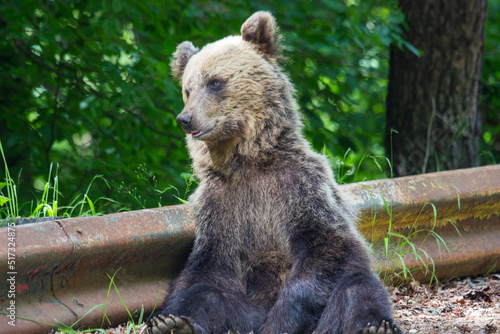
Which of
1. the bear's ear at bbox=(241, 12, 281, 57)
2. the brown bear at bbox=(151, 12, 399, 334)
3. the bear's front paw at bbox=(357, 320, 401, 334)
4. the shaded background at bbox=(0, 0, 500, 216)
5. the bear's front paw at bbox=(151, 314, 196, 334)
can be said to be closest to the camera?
the bear's front paw at bbox=(357, 320, 401, 334)

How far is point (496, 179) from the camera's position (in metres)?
4.23

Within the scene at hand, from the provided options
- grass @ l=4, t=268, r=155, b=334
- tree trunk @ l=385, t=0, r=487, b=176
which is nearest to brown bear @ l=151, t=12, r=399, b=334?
grass @ l=4, t=268, r=155, b=334

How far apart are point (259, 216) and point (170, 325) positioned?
0.89m

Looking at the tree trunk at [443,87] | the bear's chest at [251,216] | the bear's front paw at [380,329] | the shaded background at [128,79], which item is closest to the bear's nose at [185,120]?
the bear's chest at [251,216]

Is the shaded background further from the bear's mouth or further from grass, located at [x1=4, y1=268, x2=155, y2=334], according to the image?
grass, located at [x1=4, y1=268, x2=155, y2=334]

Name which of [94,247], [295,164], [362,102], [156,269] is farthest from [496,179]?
[362,102]

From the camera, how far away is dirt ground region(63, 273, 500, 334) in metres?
3.08

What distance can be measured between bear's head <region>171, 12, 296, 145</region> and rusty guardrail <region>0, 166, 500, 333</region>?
59cm

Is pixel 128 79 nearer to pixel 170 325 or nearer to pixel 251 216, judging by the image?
pixel 251 216

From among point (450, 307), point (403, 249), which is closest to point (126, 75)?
point (403, 249)

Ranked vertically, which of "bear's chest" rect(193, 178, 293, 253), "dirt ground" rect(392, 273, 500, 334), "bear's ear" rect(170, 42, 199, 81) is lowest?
"dirt ground" rect(392, 273, 500, 334)

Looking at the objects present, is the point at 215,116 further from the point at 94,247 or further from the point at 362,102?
the point at 362,102

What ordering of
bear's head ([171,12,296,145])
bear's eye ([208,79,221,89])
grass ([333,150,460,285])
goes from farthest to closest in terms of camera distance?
grass ([333,150,460,285]) < bear's eye ([208,79,221,89]) < bear's head ([171,12,296,145])

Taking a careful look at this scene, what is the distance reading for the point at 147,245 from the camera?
3287 millimetres
